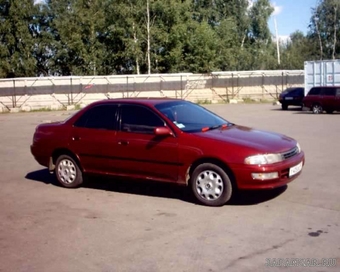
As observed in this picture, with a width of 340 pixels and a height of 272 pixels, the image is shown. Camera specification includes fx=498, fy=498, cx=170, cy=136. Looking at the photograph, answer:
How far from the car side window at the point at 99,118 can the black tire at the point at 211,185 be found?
5.88ft

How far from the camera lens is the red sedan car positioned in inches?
281

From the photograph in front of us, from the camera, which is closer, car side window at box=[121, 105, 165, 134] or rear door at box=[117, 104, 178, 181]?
rear door at box=[117, 104, 178, 181]

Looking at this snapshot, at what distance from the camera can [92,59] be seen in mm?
51031

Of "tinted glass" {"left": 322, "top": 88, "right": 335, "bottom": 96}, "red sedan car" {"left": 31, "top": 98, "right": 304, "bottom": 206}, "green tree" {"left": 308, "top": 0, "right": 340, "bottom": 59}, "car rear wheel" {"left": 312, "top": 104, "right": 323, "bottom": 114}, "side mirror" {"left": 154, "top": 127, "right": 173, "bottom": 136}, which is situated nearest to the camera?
"red sedan car" {"left": 31, "top": 98, "right": 304, "bottom": 206}

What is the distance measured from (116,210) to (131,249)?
5.87 feet

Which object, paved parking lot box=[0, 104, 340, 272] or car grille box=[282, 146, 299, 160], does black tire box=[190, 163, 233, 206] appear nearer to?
paved parking lot box=[0, 104, 340, 272]

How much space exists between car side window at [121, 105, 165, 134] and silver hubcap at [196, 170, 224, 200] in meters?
1.07

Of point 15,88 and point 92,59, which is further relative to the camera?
point 92,59

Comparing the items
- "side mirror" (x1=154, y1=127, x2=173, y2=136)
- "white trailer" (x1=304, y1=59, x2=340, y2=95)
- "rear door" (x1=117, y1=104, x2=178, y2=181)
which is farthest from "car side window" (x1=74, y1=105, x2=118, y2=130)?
"white trailer" (x1=304, y1=59, x2=340, y2=95)

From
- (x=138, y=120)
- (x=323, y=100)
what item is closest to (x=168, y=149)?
(x=138, y=120)

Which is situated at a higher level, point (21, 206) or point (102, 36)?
point (102, 36)

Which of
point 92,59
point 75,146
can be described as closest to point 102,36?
point 92,59

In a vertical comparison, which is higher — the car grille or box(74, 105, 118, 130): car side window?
box(74, 105, 118, 130): car side window

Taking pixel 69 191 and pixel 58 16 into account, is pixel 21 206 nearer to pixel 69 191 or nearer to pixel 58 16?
pixel 69 191
